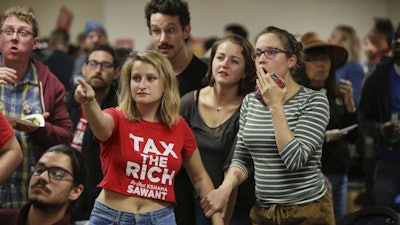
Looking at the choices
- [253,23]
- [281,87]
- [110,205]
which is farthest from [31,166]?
[253,23]

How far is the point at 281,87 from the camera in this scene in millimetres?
3010

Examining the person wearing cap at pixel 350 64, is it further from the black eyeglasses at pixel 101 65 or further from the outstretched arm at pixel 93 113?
the outstretched arm at pixel 93 113

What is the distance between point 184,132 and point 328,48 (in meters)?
1.69

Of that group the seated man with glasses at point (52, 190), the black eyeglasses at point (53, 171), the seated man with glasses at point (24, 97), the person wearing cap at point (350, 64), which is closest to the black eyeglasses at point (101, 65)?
the seated man with glasses at point (24, 97)

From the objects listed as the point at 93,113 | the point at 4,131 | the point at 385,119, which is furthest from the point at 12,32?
the point at 385,119

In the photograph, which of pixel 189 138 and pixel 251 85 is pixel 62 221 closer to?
pixel 189 138

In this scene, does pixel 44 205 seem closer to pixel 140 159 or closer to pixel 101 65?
pixel 140 159

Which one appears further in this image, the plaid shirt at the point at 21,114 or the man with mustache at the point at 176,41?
the man with mustache at the point at 176,41

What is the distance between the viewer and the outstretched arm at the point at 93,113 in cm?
273

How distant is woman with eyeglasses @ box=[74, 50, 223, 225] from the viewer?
2.92 meters

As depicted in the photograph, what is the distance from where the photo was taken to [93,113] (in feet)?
9.14

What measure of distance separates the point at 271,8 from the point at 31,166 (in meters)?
7.29

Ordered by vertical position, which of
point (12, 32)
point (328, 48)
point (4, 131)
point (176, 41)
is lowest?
point (4, 131)

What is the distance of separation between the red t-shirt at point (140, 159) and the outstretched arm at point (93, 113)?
0.21ft
